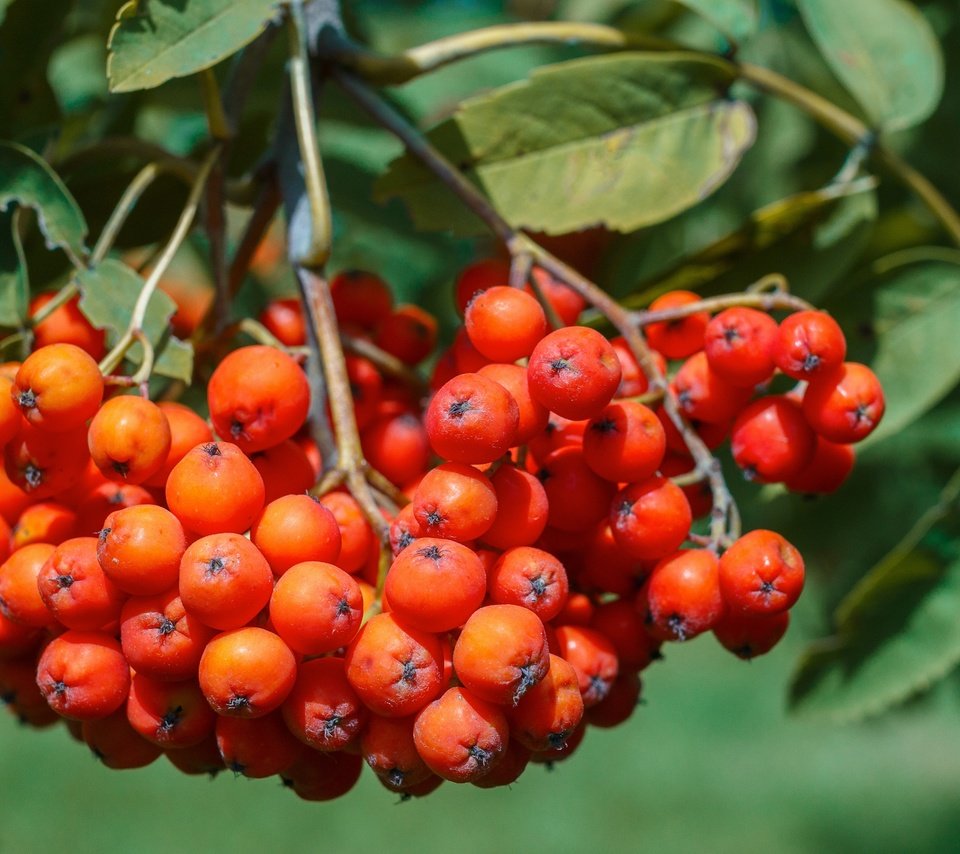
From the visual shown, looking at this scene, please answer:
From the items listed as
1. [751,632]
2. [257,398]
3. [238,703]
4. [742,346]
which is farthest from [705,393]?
[238,703]

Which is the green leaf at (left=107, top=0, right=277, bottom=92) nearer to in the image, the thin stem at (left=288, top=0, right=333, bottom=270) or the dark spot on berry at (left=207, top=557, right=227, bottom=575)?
the thin stem at (left=288, top=0, right=333, bottom=270)

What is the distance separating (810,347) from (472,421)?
47 cm

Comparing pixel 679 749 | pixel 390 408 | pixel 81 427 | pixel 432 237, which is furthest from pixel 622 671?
pixel 679 749

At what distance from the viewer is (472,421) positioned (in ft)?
4.09

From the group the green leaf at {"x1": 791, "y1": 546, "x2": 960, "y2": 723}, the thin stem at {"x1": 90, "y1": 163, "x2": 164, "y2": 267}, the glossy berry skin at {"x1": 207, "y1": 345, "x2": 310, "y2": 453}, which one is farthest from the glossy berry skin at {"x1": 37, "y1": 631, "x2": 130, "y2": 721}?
the green leaf at {"x1": 791, "y1": 546, "x2": 960, "y2": 723}

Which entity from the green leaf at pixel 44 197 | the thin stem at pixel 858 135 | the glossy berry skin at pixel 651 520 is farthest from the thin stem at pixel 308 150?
the thin stem at pixel 858 135

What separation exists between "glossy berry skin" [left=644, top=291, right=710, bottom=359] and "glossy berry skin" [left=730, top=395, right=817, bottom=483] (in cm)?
14

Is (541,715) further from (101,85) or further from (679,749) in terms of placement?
(679,749)

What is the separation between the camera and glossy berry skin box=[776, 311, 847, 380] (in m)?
1.41

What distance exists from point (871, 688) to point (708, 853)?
11.9 feet

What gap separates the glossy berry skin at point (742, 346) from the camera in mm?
1438

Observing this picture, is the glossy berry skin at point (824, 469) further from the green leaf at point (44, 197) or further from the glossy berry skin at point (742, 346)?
the green leaf at point (44, 197)

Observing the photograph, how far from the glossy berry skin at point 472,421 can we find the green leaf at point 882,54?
1174 millimetres

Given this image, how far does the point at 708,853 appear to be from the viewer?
17.3 ft
